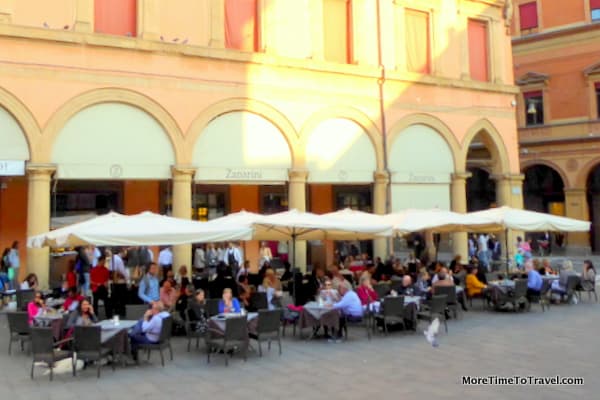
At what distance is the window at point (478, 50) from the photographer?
75.2 ft

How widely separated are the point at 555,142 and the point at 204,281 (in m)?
23.2

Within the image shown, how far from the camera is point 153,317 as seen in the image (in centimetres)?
885

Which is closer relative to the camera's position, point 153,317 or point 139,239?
point 153,317

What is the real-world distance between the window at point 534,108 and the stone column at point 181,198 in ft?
72.4

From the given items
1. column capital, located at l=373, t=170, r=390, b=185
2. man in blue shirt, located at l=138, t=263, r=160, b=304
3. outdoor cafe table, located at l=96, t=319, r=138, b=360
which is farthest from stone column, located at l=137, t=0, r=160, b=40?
outdoor cafe table, located at l=96, t=319, r=138, b=360

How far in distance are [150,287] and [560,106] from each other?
2643 centimetres

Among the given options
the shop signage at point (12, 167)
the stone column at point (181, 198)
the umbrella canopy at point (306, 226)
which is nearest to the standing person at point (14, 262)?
the shop signage at point (12, 167)

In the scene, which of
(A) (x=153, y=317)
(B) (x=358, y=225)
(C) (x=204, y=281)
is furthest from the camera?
(C) (x=204, y=281)

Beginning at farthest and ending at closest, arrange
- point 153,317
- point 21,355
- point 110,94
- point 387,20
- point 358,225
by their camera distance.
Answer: point 387,20, point 110,94, point 358,225, point 21,355, point 153,317

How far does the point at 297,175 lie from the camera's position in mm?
18203

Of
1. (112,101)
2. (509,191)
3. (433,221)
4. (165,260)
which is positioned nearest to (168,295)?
(165,260)

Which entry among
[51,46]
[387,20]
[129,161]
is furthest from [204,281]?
[387,20]

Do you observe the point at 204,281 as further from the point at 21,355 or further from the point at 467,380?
the point at 467,380

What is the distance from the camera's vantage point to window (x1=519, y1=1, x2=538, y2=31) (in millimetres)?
31766
